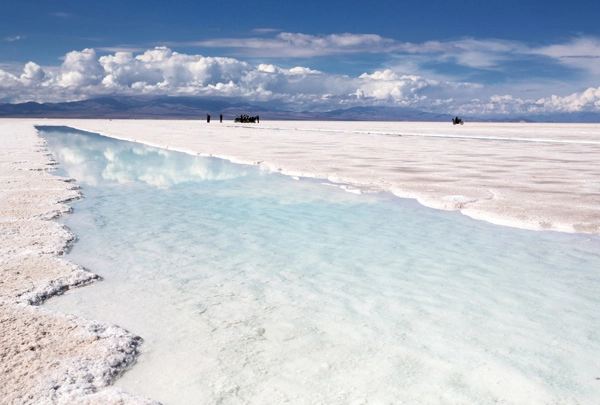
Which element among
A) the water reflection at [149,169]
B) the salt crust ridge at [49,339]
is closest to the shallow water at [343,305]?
the salt crust ridge at [49,339]

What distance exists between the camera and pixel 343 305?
170 inches

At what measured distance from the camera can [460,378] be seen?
3.15 metres

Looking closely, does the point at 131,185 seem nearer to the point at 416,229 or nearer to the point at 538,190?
the point at 416,229

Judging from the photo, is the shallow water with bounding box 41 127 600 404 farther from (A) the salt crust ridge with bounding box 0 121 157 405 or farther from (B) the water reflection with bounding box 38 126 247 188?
(B) the water reflection with bounding box 38 126 247 188

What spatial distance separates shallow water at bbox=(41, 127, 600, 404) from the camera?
3078 millimetres

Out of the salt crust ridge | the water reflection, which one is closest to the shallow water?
the salt crust ridge

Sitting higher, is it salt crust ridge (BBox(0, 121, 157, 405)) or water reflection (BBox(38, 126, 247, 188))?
salt crust ridge (BBox(0, 121, 157, 405))

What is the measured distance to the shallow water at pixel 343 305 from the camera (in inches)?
121

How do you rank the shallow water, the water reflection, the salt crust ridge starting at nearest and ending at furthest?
the salt crust ridge < the shallow water < the water reflection

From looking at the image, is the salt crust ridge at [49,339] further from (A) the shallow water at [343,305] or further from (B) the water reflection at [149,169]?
(B) the water reflection at [149,169]

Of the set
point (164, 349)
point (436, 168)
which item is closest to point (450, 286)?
point (164, 349)

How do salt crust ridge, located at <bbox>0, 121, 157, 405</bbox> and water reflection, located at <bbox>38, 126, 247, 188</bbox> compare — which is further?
water reflection, located at <bbox>38, 126, 247, 188</bbox>

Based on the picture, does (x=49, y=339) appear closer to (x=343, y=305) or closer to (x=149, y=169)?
(x=343, y=305)

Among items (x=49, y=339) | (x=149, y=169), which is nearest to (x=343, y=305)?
(x=49, y=339)
